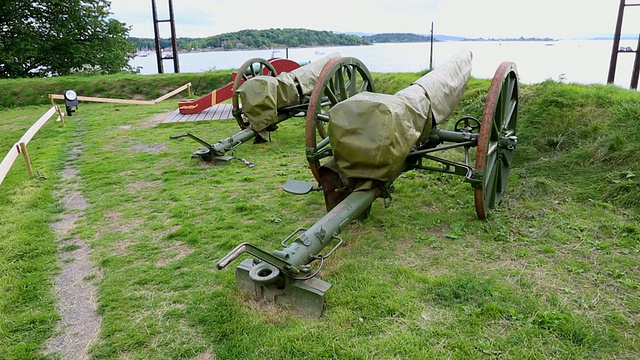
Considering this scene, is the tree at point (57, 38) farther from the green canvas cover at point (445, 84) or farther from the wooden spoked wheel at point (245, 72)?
the green canvas cover at point (445, 84)

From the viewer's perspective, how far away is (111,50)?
19.8 m

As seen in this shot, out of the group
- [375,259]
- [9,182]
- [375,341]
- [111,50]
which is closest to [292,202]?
[375,259]

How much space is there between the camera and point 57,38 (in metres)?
18.7

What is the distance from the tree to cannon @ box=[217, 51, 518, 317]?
1793 cm

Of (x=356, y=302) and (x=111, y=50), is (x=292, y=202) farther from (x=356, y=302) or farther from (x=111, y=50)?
(x=111, y=50)

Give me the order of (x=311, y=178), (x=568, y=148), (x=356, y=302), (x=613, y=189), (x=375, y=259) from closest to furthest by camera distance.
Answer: (x=356, y=302), (x=375, y=259), (x=613, y=189), (x=568, y=148), (x=311, y=178)

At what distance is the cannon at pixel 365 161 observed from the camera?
Result: 2.85m

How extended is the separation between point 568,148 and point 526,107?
3.41ft

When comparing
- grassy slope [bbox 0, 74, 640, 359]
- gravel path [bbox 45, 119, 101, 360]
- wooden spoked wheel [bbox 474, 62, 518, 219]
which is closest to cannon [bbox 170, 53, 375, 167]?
grassy slope [bbox 0, 74, 640, 359]

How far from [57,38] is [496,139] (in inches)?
778

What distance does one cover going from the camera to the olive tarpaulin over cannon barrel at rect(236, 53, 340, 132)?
6969 millimetres

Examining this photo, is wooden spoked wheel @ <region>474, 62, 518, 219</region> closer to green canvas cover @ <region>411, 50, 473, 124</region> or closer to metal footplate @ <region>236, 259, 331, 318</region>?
green canvas cover @ <region>411, 50, 473, 124</region>

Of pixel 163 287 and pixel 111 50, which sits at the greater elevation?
pixel 111 50

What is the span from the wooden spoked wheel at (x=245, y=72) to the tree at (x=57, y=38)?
500 inches
